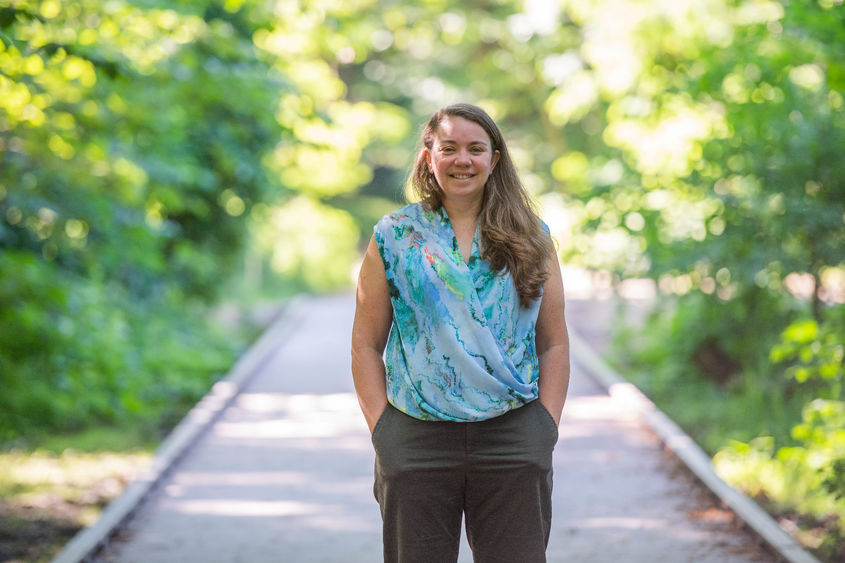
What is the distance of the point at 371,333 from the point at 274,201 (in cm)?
1327

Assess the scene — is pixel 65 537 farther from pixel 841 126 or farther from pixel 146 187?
pixel 841 126

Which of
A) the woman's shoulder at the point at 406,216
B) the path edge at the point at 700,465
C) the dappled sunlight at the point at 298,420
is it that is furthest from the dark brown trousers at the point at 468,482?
the dappled sunlight at the point at 298,420

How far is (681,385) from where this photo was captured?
1193cm

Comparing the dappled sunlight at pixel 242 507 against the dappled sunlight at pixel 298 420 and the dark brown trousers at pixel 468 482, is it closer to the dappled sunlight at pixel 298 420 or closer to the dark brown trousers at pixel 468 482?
the dappled sunlight at pixel 298 420

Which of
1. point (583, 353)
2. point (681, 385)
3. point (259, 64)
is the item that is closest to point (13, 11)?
point (259, 64)

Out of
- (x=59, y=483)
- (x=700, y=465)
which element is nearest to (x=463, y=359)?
(x=700, y=465)

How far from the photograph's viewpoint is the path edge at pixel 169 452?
5996 mm

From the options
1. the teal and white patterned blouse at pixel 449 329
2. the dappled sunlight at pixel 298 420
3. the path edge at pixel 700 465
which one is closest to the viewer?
the teal and white patterned blouse at pixel 449 329

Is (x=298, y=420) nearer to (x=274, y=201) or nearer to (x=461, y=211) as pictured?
(x=274, y=201)

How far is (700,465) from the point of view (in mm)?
7680

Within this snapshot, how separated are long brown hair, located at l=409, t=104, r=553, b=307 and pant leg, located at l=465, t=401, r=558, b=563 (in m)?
0.35

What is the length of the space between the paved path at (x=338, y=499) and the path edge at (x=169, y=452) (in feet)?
0.29

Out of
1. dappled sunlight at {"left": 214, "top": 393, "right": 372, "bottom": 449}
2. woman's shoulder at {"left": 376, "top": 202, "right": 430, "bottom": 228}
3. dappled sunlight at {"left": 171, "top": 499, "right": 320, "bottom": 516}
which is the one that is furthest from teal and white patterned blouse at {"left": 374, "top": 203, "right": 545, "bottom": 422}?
dappled sunlight at {"left": 214, "top": 393, "right": 372, "bottom": 449}

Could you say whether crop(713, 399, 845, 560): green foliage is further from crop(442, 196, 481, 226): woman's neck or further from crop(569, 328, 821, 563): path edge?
crop(442, 196, 481, 226): woman's neck
